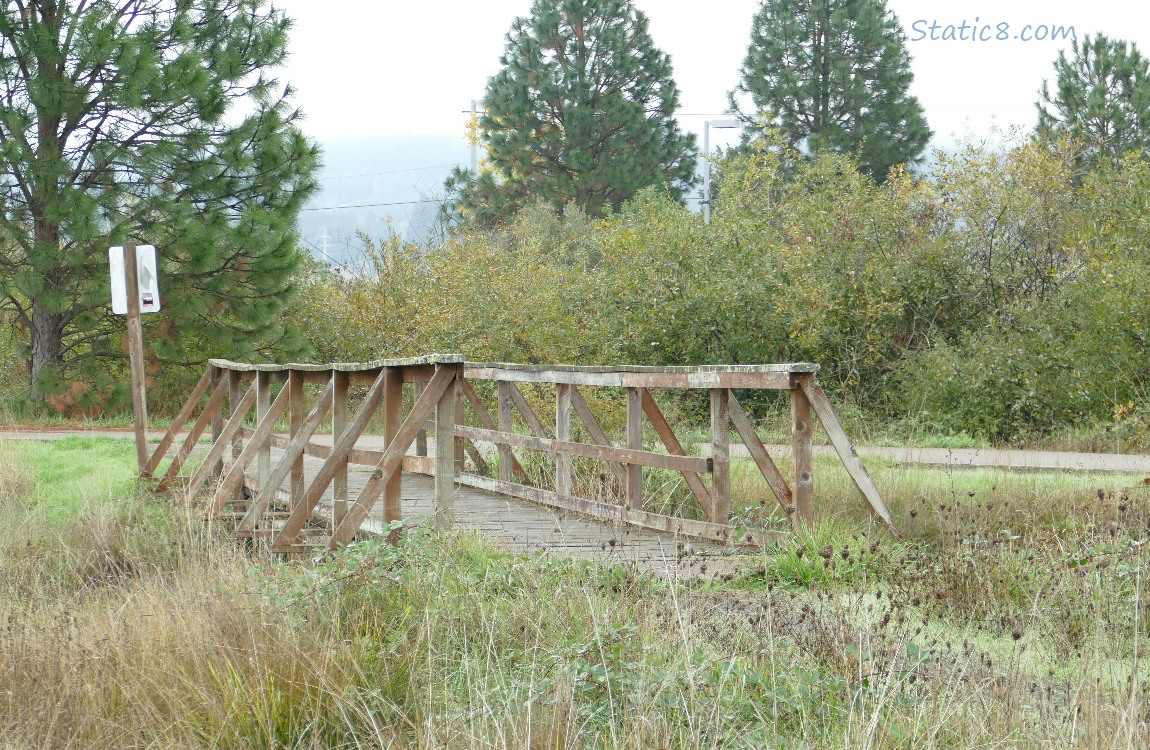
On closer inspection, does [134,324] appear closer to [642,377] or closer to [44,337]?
[642,377]

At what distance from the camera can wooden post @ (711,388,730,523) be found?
7.89 meters

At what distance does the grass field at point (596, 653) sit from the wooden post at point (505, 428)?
12.4 feet

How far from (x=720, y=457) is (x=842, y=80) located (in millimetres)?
30991

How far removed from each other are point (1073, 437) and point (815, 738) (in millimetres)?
11856

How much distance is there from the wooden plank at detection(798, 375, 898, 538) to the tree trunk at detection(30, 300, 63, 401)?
49.5 feet

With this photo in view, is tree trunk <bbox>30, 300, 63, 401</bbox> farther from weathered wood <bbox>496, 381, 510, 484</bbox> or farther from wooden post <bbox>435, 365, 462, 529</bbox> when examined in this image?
wooden post <bbox>435, 365, 462, 529</bbox>

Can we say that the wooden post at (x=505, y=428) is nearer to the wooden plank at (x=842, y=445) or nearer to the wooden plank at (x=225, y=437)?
the wooden plank at (x=225, y=437)

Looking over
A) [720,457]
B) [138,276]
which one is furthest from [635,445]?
[138,276]

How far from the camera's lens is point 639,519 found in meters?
8.33

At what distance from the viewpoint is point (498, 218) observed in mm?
38562

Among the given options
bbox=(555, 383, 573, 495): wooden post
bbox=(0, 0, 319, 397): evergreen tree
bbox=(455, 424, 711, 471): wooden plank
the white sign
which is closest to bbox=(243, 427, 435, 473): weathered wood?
bbox=(455, 424, 711, 471): wooden plank

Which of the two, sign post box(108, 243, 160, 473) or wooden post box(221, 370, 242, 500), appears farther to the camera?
wooden post box(221, 370, 242, 500)

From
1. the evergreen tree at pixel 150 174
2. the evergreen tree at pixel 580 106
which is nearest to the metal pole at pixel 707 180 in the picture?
the evergreen tree at pixel 580 106

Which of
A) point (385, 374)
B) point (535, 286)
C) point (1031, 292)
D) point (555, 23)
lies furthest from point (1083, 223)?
point (555, 23)
